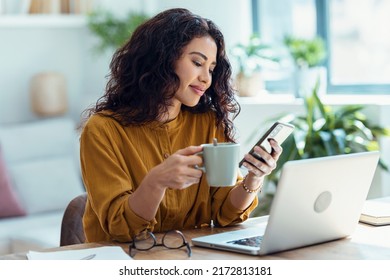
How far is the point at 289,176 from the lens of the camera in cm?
159

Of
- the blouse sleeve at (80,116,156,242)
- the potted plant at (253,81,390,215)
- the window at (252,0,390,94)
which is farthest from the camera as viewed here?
the window at (252,0,390,94)

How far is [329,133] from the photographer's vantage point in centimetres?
362

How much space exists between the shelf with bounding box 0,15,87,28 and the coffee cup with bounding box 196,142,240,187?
319cm

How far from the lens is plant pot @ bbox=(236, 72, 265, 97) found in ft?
14.1

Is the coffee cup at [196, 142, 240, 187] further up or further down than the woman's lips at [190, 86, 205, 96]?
further down

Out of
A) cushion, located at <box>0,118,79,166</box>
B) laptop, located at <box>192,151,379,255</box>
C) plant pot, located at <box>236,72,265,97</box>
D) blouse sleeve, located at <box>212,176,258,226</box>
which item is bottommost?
cushion, located at <box>0,118,79,166</box>

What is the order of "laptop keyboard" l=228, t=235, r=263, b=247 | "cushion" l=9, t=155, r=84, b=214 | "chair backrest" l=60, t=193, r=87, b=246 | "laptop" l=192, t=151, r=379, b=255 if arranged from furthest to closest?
"cushion" l=9, t=155, r=84, b=214 < "chair backrest" l=60, t=193, r=87, b=246 < "laptop keyboard" l=228, t=235, r=263, b=247 < "laptop" l=192, t=151, r=379, b=255

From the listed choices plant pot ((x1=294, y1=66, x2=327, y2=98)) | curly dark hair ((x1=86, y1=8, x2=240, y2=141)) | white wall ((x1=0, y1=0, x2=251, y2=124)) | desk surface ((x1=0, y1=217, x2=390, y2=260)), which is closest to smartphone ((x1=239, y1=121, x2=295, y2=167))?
desk surface ((x1=0, y1=217, x2=390, y2=260))

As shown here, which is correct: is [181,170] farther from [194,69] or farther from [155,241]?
[194,69]

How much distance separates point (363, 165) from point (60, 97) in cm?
332

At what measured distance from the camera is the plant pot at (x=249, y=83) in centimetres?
430

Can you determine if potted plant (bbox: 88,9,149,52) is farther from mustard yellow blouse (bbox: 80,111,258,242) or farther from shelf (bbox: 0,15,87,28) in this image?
mustard yellow blouse (bbox: 80,111,258,242)

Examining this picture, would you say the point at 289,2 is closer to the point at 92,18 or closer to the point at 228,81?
the point at 92,18

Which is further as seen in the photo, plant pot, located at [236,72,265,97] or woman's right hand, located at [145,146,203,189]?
plant pot, located at [236,72,265,97]
